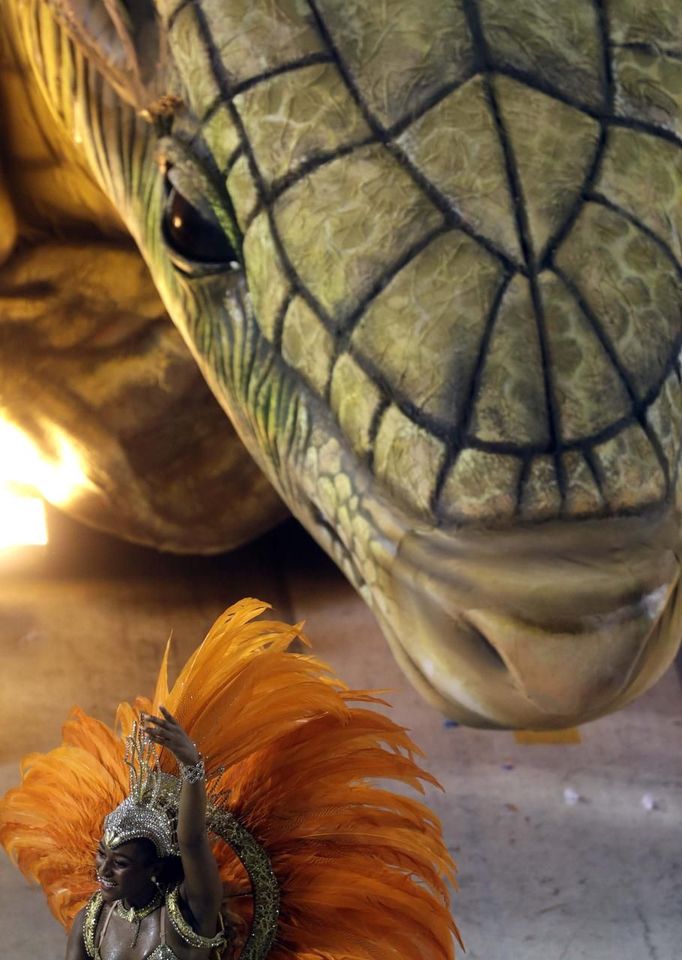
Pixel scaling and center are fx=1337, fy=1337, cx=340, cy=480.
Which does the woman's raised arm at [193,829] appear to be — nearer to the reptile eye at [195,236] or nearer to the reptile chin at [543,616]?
the reptile chin at [543,616]

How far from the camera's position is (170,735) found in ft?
2.83

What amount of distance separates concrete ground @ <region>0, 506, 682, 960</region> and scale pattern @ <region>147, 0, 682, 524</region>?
2.37 ft

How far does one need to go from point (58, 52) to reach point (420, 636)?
767 millimetres

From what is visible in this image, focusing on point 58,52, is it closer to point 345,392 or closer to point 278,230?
point 278,230

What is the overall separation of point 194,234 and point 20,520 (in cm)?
94

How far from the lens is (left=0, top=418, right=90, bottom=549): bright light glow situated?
174 centimetres

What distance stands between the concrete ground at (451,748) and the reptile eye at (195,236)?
712 millimetres

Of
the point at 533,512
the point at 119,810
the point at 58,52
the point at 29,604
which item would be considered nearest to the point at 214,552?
the point at 29,604

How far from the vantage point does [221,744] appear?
1.07m

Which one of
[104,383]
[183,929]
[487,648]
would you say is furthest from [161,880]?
[104,383]

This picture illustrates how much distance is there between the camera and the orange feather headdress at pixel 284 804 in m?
1.05

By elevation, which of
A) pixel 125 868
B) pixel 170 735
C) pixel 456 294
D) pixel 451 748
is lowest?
pixel 451 748

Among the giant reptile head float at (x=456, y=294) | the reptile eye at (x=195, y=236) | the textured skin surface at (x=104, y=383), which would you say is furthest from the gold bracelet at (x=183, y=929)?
the textured skin surface at (x=104, y=383)

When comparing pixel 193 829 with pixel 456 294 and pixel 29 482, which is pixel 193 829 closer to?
pixel 456 294
